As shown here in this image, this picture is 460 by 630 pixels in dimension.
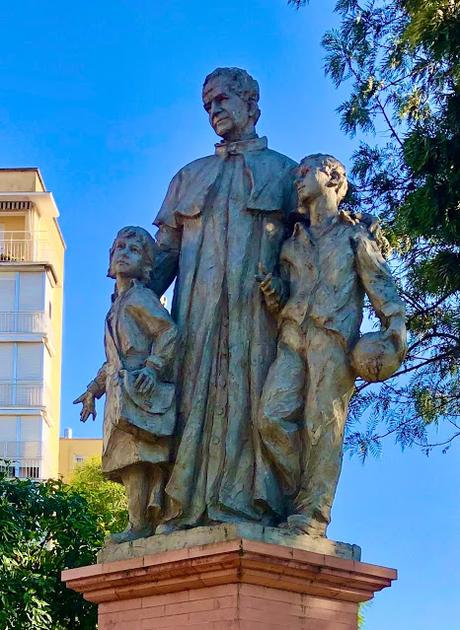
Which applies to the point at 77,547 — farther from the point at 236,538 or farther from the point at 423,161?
the point at 236,538

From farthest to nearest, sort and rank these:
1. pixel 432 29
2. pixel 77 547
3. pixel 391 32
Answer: pixel 77 547, pixel 391 32, pixel 432 29

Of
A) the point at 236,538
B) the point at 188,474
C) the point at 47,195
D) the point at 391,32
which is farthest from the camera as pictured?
the point at 47,195

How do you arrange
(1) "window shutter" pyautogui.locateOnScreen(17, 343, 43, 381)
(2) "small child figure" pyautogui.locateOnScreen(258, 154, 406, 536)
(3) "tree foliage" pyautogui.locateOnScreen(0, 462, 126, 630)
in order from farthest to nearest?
1. (1) "window shutter" pyautogui.locateOnScreen(17, 343, 43, 381)
2. (3) "tree foliage" pyautogui.locateOnScreen(0, 462, 126, 630)
3. (2) "small child figure" pyautogui.locateOnScreen(258, 154, 406, 536)

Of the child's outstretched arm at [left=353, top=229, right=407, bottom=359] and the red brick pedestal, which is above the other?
the child's outstretched arm at [left=353, top=229, right=407, bottom=359]

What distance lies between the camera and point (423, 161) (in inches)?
459

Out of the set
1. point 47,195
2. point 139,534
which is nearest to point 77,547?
point 139,534

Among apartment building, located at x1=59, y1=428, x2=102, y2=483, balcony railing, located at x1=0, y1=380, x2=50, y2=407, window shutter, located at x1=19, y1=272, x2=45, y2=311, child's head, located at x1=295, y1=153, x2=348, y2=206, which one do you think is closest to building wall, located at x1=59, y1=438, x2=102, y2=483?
apartment building, located at x1=59, y1=428, x2=102, y2=483

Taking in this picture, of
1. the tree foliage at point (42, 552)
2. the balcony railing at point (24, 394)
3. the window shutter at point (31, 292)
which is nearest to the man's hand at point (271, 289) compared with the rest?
the tree foliage at point (42, 552)

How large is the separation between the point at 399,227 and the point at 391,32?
7.80 feet

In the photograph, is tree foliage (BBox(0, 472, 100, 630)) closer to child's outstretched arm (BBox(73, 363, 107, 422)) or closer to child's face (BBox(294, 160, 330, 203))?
child's outstretched arm (BBox(73, 363, 107, 422))

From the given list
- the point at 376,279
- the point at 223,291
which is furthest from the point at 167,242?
the point at 376,279

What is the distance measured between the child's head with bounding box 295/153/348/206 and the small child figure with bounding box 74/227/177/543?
0.95 metres

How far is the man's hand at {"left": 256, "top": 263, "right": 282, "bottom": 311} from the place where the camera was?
25.5 feet

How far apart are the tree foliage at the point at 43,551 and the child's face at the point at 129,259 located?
9.61 meters
